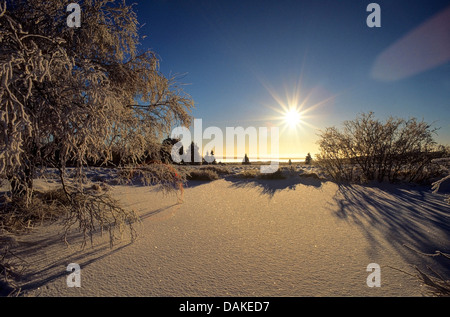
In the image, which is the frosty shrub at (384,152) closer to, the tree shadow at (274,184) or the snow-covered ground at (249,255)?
the tree shadow at (274,184)

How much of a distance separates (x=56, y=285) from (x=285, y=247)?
213 centimetres

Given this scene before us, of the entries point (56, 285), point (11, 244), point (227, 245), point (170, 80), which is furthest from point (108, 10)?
point (227, 245)

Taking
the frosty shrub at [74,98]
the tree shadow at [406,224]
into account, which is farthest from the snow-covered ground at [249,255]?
the frosty shrub at [74,98]

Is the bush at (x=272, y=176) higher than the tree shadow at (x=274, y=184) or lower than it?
higher

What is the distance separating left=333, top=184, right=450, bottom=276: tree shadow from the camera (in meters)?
1.95

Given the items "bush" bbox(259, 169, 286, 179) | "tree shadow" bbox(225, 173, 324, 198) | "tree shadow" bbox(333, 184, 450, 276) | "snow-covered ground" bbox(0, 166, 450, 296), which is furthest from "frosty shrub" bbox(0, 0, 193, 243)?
"bush" bbox(259, 169, 286, 179)

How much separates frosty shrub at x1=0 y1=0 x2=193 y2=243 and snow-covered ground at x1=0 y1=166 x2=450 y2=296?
19.1 inches

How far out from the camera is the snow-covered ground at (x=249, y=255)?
4.69 feet

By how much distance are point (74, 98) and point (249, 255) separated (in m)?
2.28

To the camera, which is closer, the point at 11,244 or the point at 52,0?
the point at 11,244

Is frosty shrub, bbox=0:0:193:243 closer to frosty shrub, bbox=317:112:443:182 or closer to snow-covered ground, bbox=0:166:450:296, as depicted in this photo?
snow-covered ground, bbox=0:166:450:296

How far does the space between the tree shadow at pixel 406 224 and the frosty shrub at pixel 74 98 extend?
308cm
